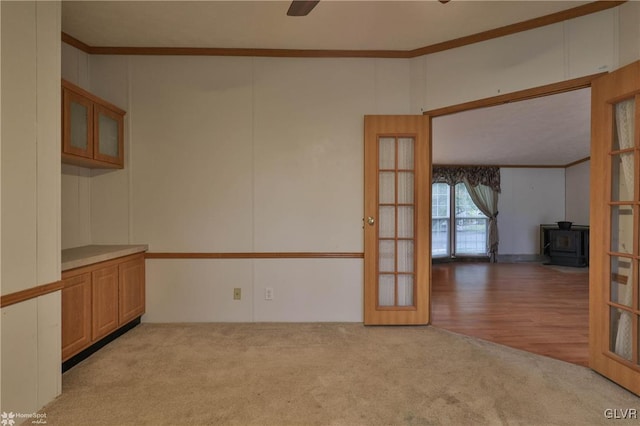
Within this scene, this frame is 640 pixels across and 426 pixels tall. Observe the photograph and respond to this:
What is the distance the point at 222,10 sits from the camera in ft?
8.46

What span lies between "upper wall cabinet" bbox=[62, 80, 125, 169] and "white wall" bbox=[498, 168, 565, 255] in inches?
309

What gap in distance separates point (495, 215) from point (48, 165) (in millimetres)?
8136

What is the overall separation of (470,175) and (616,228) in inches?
226

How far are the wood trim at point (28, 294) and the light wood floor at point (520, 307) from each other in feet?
10.5

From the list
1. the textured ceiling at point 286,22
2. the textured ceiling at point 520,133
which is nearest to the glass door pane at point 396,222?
the textured ceiling at point 286,22

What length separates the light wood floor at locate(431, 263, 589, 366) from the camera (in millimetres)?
2939

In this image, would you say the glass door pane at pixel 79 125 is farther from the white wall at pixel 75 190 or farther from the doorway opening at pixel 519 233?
the doorway opening at pixel 519 233

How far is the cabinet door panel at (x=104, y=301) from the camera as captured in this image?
102 inches

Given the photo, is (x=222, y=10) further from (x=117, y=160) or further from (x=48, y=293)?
(x=48, y=293)

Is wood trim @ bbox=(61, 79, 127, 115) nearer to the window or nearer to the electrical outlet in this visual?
the electrical outlet

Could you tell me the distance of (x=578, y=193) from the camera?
24.3 ft

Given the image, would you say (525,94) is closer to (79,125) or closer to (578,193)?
(79,125)

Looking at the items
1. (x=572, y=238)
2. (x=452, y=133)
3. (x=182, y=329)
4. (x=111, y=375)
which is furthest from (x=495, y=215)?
(x=111, y=375)

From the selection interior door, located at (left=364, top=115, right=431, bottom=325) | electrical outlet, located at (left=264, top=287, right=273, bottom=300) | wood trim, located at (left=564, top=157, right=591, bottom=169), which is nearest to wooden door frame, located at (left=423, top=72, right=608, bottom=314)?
interior door, located at (left=364, top=115, right=431, bottom=325)
